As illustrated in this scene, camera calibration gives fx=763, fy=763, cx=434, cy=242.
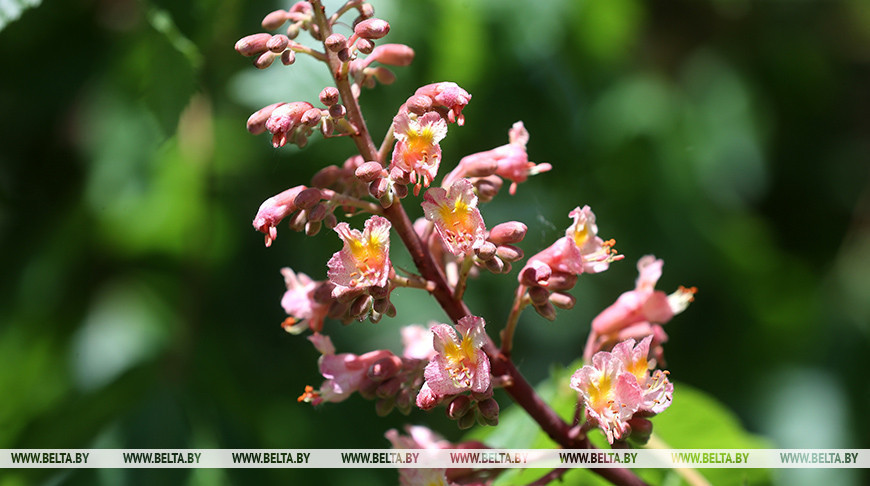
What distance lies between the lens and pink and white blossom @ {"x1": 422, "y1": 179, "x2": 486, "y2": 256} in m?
1.11

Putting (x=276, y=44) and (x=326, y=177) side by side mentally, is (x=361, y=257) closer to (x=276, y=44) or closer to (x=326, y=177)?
(x=326, y=177)

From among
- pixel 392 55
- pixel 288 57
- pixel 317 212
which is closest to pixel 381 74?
pixel 392 55

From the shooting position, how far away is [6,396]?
1975 millimetres

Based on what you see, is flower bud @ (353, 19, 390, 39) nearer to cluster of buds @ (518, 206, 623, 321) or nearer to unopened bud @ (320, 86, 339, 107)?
unopened bud @ (320, 86, 339, 107)

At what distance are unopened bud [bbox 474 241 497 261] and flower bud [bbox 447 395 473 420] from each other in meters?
0.22

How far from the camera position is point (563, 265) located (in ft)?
4.08

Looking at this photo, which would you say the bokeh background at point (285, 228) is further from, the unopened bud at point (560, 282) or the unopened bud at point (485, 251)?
the unopened bud at point (485, 251)

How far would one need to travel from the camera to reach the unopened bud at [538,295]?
121 cm

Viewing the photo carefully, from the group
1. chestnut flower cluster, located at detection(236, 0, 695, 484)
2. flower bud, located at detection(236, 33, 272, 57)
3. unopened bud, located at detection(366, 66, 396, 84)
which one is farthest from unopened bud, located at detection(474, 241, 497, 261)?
flower bud, located at detection(236, 33, 272, 57)

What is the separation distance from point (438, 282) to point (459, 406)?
196mm

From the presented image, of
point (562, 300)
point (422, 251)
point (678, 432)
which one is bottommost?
point (678, 432)

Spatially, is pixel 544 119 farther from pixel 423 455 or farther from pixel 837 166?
pixel 837 166

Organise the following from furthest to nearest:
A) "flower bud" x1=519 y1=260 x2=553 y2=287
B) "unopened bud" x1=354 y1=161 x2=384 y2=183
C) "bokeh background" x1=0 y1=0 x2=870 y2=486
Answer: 1. "bokeh background" x1=0 y1=0 x2=870 y2=486
2. "flower bud" x1=519 y1=260 x2=553 y2=287
3. "unopened bud" x1=354 y1=161 x2=384 y2=183

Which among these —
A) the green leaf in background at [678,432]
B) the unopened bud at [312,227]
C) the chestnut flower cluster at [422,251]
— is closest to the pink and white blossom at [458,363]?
the chestnut flower cluster at [422,251]
